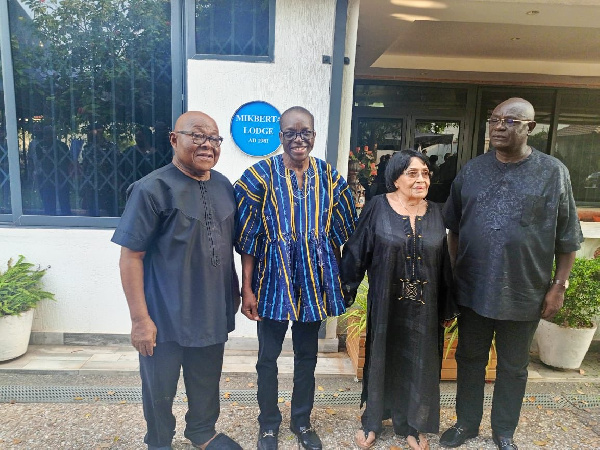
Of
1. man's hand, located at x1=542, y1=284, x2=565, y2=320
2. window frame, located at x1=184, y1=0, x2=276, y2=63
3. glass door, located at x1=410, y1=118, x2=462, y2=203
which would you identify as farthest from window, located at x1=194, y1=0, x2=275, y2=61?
glass door, located at x1=410, y1=118, x2=462, y2=203

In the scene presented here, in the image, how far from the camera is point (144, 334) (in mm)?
2055

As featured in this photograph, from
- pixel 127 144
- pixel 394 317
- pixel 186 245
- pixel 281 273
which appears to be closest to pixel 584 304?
pixel 394 317

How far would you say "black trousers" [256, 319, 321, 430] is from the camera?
239 centimetres

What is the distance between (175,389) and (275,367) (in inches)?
21.3

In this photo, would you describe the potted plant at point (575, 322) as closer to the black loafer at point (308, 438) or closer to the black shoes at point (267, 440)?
the black loafer at point (308, 438)

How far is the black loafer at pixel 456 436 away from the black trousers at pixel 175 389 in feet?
4.42

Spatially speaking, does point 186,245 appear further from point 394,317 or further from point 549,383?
point 549,383

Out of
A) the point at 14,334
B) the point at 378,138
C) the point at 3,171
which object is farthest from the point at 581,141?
the point at 14,334

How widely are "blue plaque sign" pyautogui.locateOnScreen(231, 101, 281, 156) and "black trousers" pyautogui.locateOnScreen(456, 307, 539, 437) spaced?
1.92m

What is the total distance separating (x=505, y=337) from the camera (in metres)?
2.41

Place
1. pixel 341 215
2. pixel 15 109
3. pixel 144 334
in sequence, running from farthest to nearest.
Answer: pixel 15 109
pixel 341 215
pixel 144 334

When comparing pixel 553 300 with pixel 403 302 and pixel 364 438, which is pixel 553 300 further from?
pixel 364 438

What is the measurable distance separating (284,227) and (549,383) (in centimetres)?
256

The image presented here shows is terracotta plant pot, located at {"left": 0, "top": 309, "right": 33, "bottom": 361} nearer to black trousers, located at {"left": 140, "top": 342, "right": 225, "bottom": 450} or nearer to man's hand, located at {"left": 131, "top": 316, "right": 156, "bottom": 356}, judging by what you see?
black trousers, located at {"left": 140, "top": 342, "right": 225, "bottom": 450}
